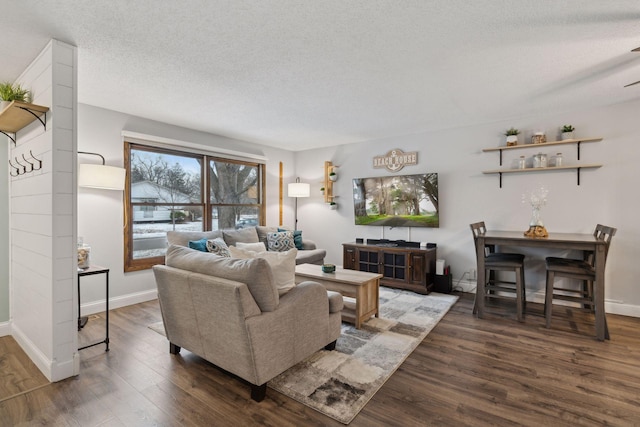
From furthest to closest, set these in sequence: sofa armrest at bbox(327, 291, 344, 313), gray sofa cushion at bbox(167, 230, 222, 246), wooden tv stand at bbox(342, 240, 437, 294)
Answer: wooden tv stand at bbox(342, 240, 437, 294)
gray sofa cushion at bbox(167, 230, 222, 246)
sofa armrest at bbox(327, 291, 344, 313)

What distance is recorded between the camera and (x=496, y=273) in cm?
431

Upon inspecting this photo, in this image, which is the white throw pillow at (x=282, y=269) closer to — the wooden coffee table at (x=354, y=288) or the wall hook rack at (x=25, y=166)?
the wooden coffee table at (x=354, y=288)

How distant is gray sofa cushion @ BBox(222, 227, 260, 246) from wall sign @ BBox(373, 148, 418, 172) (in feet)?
7.89

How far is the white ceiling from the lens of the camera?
1953 mm

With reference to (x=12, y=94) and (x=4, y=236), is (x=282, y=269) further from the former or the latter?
(x=4, y=236)

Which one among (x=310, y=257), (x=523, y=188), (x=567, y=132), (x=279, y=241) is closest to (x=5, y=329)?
(x=279, y=241)

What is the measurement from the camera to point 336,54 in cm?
249

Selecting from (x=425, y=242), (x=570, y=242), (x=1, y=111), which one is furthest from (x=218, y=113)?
(x=570, y=242)

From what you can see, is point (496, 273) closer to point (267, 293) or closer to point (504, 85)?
point (504, 85)

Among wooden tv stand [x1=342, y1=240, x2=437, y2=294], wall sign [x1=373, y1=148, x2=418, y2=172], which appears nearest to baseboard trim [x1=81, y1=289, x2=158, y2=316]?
wooden tv stand [x1=342, y1=240, x2=437, y2=294]

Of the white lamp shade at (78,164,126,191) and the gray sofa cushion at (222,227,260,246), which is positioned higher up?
the white lamp shade at (78,164,126,191)

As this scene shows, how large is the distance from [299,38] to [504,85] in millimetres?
2167

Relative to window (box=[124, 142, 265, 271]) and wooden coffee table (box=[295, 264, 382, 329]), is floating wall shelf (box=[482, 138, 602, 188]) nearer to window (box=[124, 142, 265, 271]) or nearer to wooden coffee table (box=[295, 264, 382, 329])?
wooden coffee table (box=[295, 264, 382, 329])

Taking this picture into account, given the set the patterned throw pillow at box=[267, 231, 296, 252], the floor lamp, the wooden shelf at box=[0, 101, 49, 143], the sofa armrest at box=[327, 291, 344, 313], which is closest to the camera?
the wooden shelf at box=[0, 101, 49, 143]
